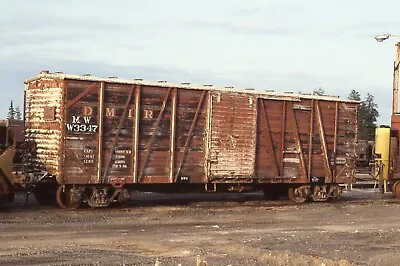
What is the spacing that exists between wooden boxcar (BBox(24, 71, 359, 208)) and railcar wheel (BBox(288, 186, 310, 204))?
0.12 feet

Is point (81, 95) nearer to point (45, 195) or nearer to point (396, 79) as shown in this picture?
point (45, 195)

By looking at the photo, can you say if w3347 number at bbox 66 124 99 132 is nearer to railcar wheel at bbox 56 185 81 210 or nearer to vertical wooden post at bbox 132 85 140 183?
vertical wooden post at bbox 132 85 140 183

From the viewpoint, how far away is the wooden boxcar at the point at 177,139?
57.1 ft

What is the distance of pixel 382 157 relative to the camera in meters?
25.5

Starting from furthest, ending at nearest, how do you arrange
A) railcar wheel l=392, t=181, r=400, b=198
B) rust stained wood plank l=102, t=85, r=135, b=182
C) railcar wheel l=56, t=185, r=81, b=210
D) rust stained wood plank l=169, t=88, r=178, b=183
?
1. railcar wheel l=392, t=181, r=400, b=198
2. rust stained wood plank l=169, t=88, r=178, b=183
3. rust stained wood plank l=102, t=85, r=135, b=182
4. railcar wheel l=56, t=185, r=81, b=210

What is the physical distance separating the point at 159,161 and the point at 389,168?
37.0 ft

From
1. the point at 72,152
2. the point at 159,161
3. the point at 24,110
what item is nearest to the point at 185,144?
the point at 159,161

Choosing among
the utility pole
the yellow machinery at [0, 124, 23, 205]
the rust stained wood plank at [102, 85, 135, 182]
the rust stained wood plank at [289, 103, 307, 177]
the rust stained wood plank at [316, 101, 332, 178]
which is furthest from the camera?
the utility pole

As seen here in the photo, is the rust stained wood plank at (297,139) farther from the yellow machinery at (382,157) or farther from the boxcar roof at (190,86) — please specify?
the yellow machinery at (382,157)

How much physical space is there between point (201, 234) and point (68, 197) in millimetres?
5320

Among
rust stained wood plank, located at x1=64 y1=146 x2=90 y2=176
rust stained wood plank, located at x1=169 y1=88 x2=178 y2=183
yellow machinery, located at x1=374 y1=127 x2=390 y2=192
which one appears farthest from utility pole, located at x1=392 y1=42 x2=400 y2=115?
rust stained wood plank, located at x1=64 y1=146 x2=90 y2=176

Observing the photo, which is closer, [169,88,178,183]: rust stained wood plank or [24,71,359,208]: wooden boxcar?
[24,71,359,208]: wooden boxcar

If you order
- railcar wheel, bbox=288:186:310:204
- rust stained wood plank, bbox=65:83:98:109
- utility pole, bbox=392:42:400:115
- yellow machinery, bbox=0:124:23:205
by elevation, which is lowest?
railcar wheel, bbox=288:186:310:204

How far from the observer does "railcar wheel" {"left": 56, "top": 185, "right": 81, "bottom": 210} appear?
17.3 metres
